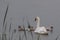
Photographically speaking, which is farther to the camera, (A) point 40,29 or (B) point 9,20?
(A) point 40,29

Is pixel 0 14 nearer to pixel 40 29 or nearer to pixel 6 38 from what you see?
pixel 6 38

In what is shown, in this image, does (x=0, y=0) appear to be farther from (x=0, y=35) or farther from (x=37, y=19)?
(x=37, y=19)

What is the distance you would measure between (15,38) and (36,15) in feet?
47.8

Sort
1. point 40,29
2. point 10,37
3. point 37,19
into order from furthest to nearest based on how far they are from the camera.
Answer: point 37,19 < point 40,29 < point 10,37

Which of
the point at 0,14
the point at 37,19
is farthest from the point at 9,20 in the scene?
the point at 37,19

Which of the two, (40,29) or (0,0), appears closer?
(0,0)

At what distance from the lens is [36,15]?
1989 centimetres

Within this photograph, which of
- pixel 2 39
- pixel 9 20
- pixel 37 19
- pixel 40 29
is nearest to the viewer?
pixel 2 39

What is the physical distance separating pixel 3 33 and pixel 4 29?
0.30 feet

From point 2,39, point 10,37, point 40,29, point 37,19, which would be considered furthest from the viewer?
point 37,19

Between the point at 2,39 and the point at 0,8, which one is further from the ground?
the point at 0,8

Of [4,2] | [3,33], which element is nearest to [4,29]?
[3,33]

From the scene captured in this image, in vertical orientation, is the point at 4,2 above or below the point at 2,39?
above

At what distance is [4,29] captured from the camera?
4801mm
